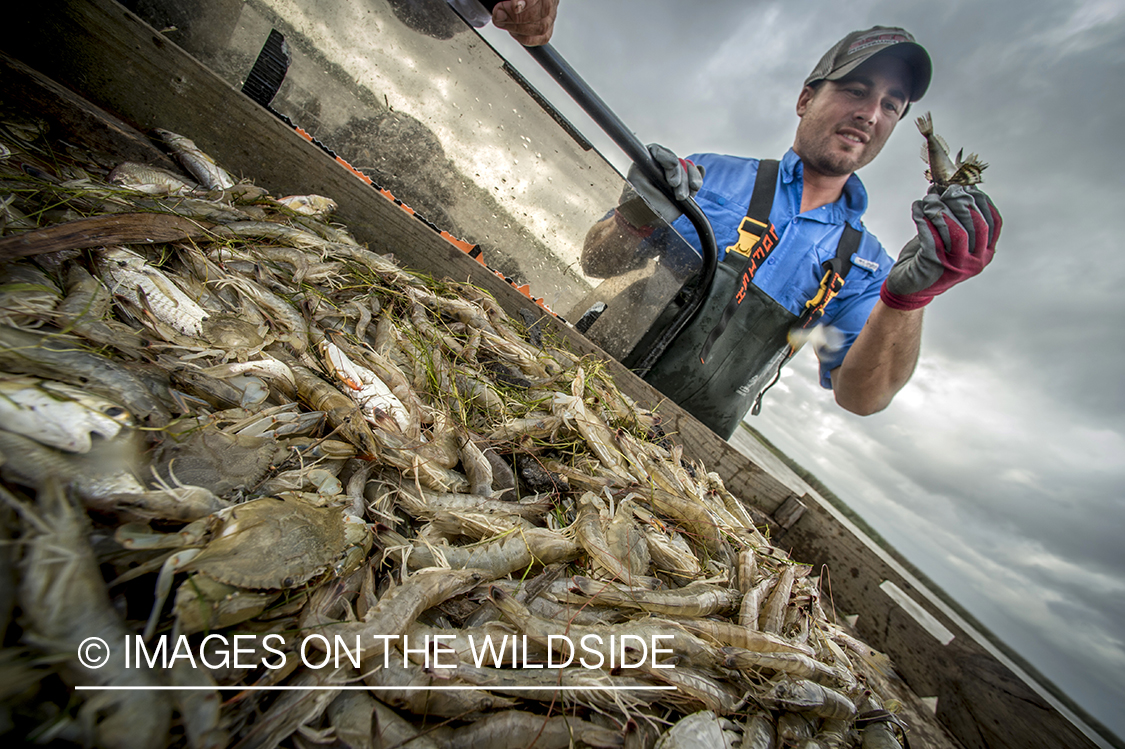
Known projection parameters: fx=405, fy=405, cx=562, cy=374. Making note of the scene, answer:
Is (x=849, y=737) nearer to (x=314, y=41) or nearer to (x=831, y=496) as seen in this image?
(x=314, y=41)

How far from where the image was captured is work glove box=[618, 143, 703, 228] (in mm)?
3770

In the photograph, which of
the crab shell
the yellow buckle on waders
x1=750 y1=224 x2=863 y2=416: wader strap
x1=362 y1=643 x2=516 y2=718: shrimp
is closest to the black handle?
the yellow buckle on waders

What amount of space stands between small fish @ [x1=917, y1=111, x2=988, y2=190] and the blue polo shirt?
107 centimetres

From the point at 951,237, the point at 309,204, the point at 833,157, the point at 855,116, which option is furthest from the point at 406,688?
the point at 855,116

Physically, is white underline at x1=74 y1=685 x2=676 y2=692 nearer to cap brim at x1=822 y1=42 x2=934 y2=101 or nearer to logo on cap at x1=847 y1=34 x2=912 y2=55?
cap brim at x1=822 y1=42 x2=934 y2=101

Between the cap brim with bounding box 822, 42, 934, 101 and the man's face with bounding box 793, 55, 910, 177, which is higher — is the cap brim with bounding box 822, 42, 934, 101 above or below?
above

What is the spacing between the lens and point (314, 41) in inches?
121

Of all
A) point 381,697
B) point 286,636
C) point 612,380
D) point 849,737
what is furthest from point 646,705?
point 612,380

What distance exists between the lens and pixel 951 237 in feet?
10.4

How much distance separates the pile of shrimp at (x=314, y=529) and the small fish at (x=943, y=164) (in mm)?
3428

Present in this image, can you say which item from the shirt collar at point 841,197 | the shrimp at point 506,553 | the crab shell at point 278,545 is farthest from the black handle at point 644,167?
the crab shell at point 278,545

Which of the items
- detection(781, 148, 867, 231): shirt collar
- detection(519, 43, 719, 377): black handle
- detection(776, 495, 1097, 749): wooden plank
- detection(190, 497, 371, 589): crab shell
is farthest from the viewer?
detection(781, 148, 867, 231): shirt collar

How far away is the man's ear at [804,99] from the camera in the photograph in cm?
488

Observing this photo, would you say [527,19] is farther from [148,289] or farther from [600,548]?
[600,548]
